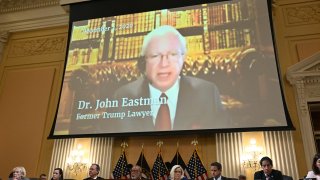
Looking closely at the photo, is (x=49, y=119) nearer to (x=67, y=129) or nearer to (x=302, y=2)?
(x=67, y=129)

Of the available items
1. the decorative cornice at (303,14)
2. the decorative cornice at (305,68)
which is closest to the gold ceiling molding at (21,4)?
the decorative cornice at (303,14)

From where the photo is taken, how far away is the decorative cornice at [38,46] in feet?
27.6

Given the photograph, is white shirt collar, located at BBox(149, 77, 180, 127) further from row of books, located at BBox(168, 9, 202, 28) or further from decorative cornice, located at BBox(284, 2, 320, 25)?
decorative cornice, located at BBox(284, 2, 320, 25)

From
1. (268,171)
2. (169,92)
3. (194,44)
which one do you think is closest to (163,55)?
(194,44)

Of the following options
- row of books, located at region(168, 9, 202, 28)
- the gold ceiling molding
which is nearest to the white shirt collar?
row of books, located at region(168, 9, 202, 28)

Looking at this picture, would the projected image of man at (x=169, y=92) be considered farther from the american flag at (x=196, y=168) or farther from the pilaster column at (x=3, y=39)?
the pilaster column at (x=3, y=39)

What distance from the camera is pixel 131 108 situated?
6.40 metres

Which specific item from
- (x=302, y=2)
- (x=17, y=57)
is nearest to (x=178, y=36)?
(x=302, y=2)

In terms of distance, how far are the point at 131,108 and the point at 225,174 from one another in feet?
7.28

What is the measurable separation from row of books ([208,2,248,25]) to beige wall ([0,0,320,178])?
0.92 m

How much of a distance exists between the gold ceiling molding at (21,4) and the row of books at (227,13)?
442 cm

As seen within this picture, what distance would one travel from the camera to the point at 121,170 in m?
6.28

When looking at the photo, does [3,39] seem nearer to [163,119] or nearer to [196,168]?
[163,119]

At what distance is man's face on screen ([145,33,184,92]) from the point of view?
255 inches
